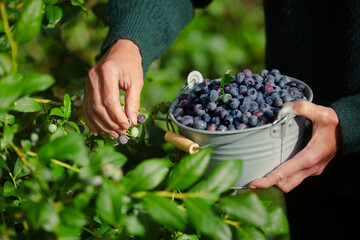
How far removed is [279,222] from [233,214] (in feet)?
0.36

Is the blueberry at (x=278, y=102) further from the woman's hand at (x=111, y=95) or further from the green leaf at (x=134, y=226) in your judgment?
the green leaf at (x=134, y=226)

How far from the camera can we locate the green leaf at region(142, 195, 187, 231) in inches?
20.5

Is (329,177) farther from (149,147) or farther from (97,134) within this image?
(97,134)

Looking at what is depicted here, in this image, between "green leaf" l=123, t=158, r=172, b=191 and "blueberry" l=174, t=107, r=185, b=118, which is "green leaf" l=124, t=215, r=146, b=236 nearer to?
"green leaf" l=123, t=158, r=172, b=191

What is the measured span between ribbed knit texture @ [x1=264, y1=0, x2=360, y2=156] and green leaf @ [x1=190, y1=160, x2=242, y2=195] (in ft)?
1.38

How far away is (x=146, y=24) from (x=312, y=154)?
62 cm

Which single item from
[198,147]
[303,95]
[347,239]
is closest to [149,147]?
[198,147]

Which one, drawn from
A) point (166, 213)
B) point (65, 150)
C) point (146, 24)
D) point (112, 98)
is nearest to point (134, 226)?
point (166, 213)

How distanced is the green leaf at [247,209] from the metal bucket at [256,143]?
0.67 feet

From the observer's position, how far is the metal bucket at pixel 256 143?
0.77 metres

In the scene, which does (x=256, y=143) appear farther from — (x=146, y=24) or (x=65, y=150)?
(x=146, y=24)

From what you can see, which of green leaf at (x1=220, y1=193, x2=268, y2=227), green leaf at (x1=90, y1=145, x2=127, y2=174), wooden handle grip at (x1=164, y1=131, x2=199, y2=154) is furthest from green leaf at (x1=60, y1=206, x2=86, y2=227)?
wooden handle grip at (x1=164, y1=131, x2=199, y2=154)

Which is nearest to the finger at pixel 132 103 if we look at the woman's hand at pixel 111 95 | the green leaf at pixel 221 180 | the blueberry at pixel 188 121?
the woman's hand at pixel 111 95

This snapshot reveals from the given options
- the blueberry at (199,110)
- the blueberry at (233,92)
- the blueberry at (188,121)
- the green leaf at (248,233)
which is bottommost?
the green leaf at (248,233)
